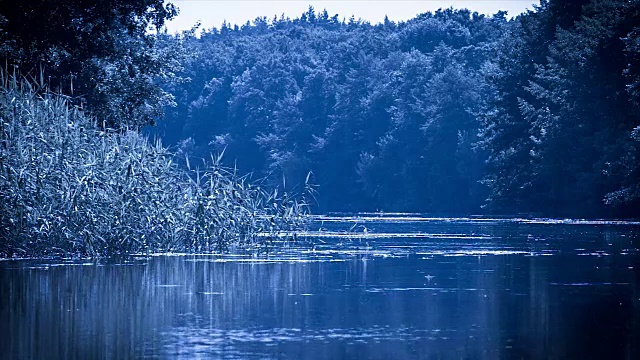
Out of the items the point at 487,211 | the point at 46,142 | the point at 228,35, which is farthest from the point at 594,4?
the point at 228,35

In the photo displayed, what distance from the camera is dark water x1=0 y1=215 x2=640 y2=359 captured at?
10.1 m

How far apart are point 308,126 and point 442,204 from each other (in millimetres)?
20910

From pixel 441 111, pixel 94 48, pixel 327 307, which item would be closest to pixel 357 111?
pixel 441 111

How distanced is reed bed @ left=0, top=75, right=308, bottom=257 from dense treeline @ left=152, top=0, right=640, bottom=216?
1188cm

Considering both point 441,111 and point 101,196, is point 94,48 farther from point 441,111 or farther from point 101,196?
point 441,111

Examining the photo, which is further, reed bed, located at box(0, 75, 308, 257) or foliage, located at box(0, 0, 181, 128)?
foliage, located at box(0, 0, 181, 128)

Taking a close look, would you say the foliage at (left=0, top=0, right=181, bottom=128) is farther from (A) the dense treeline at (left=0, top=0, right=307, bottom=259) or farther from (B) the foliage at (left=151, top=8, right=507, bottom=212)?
(B) the foliage at (left=151, top=8, right=507, bottom=212)

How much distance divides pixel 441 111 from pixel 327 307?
7170 centimetres

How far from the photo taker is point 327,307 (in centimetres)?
1334

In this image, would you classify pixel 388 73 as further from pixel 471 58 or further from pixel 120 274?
pixel 120 274

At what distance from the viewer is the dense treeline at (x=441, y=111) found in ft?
170

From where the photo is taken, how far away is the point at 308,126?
99125mm

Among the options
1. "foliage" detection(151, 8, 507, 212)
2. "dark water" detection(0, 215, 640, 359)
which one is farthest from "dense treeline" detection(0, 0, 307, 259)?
"foliage" detection(151, 8, 507, 212)

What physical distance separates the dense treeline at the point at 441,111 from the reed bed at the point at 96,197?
11882 mm
